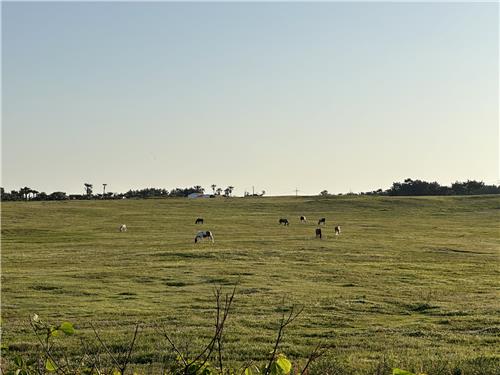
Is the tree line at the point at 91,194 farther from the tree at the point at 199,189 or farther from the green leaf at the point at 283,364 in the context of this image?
the green leaf at the point at 283,364

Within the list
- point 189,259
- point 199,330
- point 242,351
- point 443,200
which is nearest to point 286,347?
point 242,351

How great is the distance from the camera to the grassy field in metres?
13.7

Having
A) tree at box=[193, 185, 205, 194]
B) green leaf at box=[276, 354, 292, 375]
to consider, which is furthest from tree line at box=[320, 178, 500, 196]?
green leaf at box=[276, 354, 292, 375]

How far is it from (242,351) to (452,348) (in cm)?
432

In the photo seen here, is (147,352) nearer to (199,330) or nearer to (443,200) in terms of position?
(199,330)

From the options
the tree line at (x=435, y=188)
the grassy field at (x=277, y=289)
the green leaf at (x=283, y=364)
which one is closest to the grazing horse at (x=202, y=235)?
the grassy field at (x=277, y=289)

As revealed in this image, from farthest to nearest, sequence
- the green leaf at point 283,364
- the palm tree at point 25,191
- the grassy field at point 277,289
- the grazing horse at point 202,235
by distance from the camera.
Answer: the palm tree at point 25,191 → the grazing horse at point 202,235 → the grassy field at point 277,289 → the green leaf at point 283,364

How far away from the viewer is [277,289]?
24.4 metres

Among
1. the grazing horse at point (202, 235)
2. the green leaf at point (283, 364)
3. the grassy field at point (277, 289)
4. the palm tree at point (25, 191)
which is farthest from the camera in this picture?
the palm tree at point (25, 191)

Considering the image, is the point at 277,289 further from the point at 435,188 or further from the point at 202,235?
the point at 435,188

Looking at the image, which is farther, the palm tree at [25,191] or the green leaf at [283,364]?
the palm tree at [25,191]

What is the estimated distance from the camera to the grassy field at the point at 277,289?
13.7 metres

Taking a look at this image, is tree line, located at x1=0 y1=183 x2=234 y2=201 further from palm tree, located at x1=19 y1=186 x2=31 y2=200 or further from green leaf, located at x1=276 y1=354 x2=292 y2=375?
green leaf, located at x1=276 y1=354 x2=292 y2=375

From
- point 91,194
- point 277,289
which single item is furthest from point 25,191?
point 277,289
